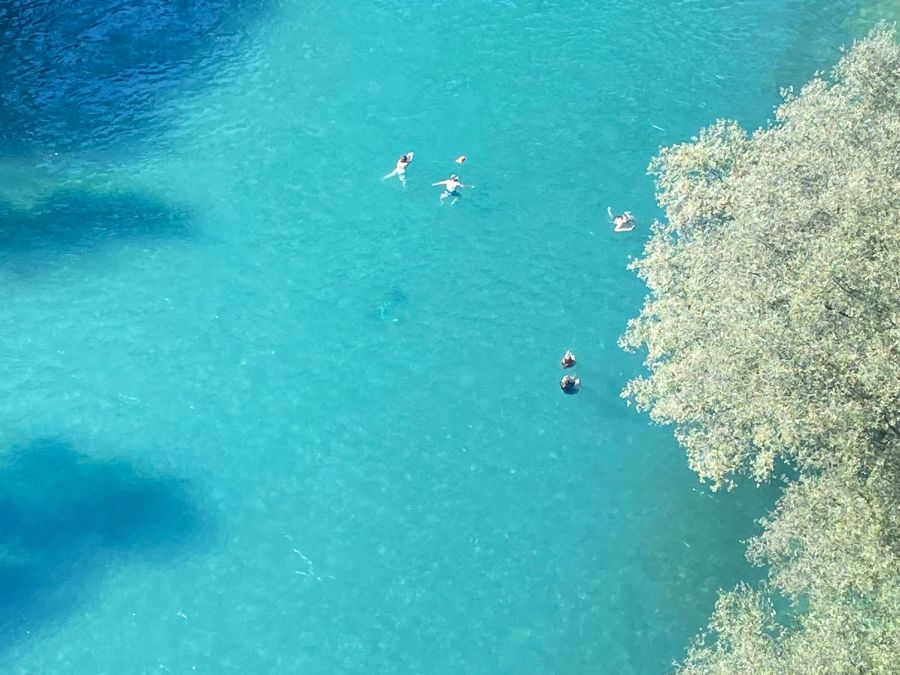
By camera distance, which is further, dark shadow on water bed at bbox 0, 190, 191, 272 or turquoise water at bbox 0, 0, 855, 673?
dark shadow on water bed at bbox 0, 190, 191, 272

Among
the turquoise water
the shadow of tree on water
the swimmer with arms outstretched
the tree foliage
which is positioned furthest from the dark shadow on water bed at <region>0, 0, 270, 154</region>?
the tree foliage

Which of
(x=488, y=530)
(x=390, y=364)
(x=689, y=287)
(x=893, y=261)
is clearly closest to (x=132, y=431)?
(x=390, y=364)

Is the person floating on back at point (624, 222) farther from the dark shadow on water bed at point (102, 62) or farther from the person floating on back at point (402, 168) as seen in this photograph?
the dark shadow on water bed at point (102, 62)

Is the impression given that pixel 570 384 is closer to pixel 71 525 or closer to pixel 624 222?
pixel 624 222

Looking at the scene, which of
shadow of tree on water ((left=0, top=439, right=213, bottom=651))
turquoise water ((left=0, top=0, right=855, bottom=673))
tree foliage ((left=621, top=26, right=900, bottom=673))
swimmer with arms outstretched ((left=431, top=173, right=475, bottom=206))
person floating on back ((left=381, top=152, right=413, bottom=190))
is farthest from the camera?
person floating on back ((left=381, top=152, right=413, bottom=190))

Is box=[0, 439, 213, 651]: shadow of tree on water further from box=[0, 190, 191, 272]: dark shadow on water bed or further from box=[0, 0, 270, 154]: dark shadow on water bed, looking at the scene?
box=[0, 0, 270, 154]: dark shadow on water bed

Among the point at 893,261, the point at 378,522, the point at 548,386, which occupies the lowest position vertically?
the point at 378,522

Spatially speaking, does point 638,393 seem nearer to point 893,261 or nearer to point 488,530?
point 488,530
